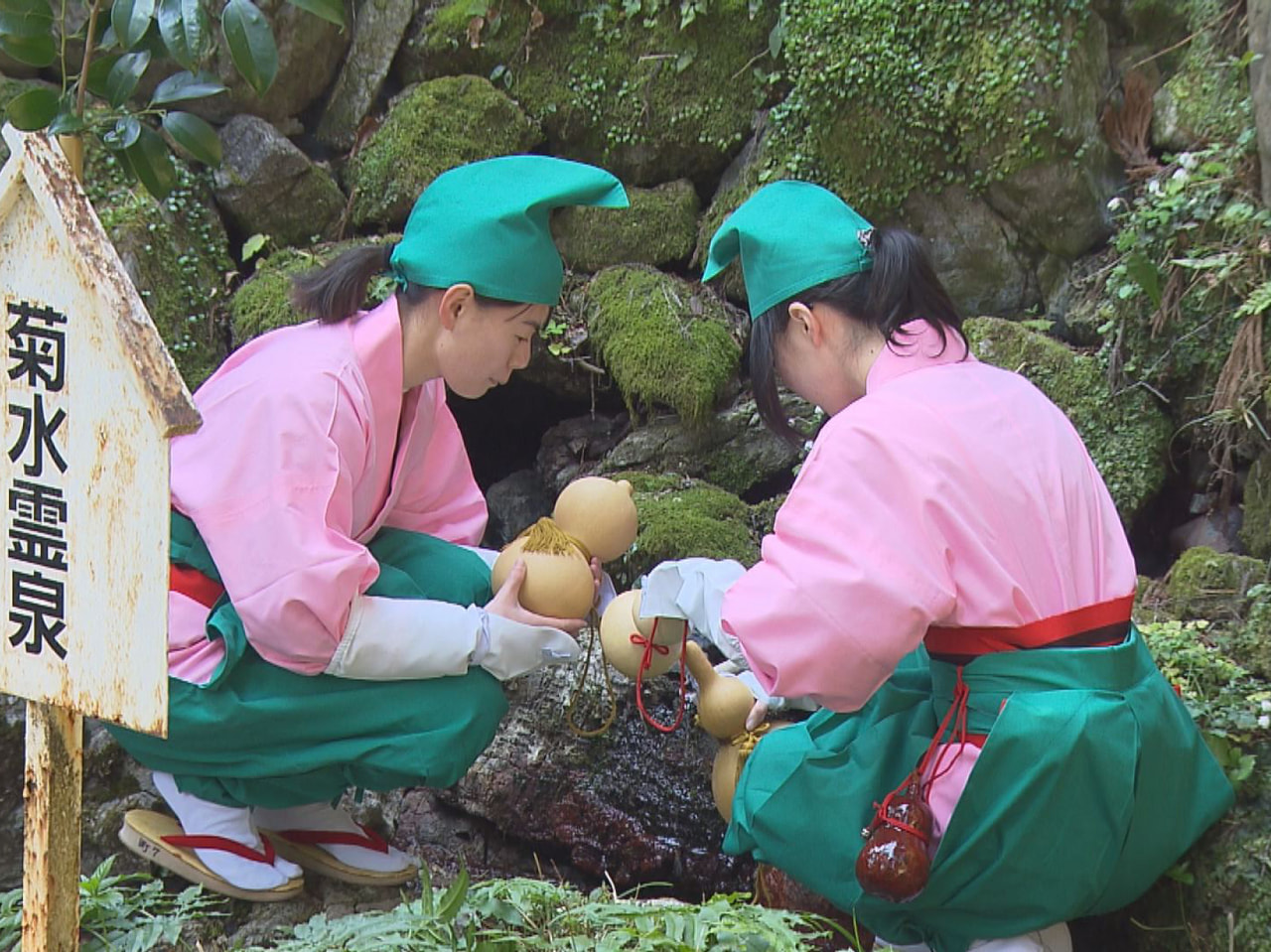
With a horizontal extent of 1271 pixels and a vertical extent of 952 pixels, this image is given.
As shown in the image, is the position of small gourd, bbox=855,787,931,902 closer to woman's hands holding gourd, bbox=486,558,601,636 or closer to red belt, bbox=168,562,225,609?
woman's hands holding gourd, bbox=486,558,601,636

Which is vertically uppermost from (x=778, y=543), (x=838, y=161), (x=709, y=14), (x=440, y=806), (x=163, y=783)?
(x=709, y=14)

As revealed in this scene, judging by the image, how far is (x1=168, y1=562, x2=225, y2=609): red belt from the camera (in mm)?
3047

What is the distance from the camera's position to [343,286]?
3193 millimetres

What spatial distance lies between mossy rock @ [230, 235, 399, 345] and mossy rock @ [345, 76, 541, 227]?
0.22 meters

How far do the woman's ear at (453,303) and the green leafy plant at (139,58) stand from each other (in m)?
0.61

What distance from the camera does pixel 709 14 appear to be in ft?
18.2

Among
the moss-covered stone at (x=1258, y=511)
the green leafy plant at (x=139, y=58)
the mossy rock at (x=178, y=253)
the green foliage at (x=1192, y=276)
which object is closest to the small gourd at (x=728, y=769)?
the green leafy plant at (x=139, y=58)

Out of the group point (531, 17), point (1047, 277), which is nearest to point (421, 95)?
point (531, 17)

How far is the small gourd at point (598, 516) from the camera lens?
3.28 metres

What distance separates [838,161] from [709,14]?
34.5 inches

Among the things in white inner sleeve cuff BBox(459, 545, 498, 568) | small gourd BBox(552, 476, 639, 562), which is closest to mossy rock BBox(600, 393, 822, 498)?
white inner sleeve cuff BBox(459, 545, 498, 568)

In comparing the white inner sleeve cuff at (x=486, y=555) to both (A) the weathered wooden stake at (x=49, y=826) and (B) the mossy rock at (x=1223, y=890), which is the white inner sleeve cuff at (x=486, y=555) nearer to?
(A) the weathered wooden stake at (x=49, y=826)

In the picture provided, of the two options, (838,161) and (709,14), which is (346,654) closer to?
(838,161)

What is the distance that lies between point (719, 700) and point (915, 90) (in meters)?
3.01
